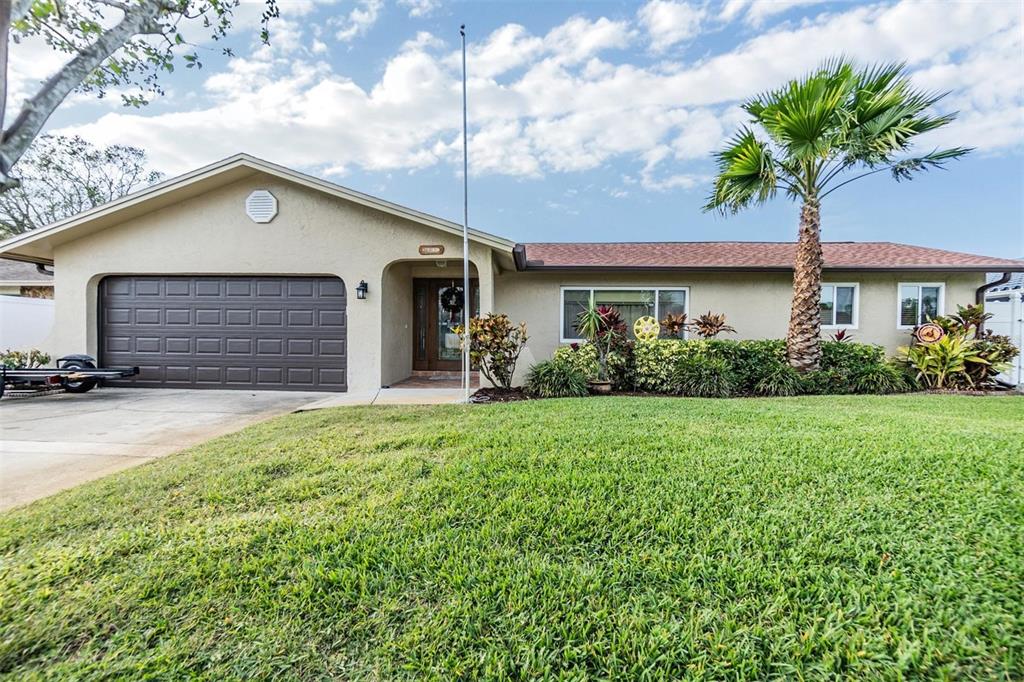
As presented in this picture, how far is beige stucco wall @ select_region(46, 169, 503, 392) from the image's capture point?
9.07m

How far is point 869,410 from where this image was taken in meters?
6.28

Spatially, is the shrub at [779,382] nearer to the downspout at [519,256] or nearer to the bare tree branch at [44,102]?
the downspout at [519,256]

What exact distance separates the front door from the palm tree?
273 inches

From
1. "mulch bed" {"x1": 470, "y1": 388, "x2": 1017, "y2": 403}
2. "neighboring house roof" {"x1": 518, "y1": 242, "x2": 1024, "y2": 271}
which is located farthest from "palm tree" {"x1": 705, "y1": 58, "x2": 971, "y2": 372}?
"mulch bed" {"x1": 470, "y1": 388, "x2": 1017, "y2": 403}

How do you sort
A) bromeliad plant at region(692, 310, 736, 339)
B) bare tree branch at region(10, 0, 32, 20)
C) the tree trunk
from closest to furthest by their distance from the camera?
bare tree branch at region(10, 0, 32, 20)
the tree trunk
bromeliad plant at region(692, 310, 736, 339)

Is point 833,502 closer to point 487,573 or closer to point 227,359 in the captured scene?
point 487,573

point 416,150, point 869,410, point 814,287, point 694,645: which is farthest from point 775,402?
point 416,150

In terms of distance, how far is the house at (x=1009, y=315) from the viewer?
9062 millimetres

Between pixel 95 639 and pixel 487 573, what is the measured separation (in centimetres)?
184

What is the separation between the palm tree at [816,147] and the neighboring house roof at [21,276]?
1834 cm

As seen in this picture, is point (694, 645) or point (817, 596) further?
point (817, 596)

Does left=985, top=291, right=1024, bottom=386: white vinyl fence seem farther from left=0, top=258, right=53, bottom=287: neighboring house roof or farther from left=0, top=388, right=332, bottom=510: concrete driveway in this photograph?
left=0, top=258, right=53, bottom=287: neighboring house roof

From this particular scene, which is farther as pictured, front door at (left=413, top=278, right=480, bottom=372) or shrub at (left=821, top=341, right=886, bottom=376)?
front door at (left=413, top=278, right=480, bottom=372)

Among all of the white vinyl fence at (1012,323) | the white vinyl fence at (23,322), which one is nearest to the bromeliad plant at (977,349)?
the white vinyl fence at (1012,323)
